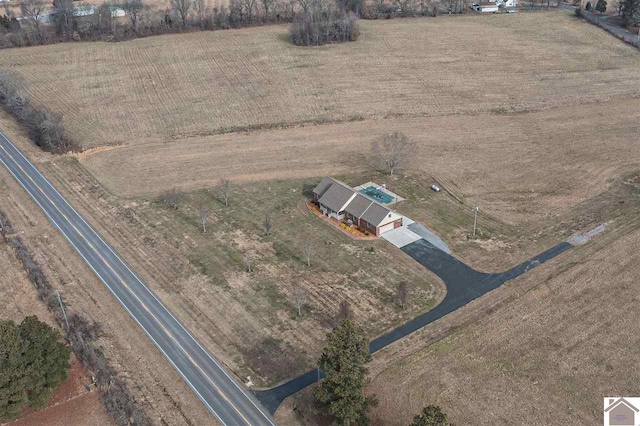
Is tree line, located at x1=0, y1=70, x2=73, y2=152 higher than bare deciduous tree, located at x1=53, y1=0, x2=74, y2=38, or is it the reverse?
bare deciduous tree, located at x1=53, y1=0, x2=74, y2=38

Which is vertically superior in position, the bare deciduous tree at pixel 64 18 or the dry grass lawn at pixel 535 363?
the bare deciduous tree at pixel 64 18

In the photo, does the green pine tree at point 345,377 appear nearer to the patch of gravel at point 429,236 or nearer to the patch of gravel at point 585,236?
the patch of gravel at point 429,236

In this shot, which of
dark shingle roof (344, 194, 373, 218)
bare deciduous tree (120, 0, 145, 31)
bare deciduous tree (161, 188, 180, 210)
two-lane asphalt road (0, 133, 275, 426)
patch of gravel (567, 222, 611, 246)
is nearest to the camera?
two-lane asphalt road (0, 133, 275, 426)

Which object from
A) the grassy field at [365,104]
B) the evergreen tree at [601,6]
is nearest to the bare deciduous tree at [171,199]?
the grassy field at [365,104]

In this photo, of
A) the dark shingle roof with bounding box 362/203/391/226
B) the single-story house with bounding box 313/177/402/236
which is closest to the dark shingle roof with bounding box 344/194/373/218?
the single-story house with bounding box 313/177/402/236

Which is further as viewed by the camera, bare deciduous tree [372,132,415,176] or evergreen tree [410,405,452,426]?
bare deciduous tree [372,132,415,176]

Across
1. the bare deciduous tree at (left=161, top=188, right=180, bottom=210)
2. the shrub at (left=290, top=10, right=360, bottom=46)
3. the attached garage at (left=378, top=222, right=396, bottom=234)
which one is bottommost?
the attached garage at (left=378, top=222, right=396, bottom=234)

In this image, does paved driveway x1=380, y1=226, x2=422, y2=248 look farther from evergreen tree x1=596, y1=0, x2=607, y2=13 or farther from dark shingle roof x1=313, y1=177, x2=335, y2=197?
evergreen tree x1=596, y1=0, x2=607, y2=13
